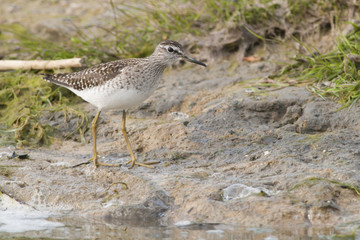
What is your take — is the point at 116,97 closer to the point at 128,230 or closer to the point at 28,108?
the point at 128,230

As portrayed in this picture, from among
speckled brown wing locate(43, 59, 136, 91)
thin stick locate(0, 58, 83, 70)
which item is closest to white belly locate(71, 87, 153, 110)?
speckled brown wing locate(43, 59, 136, 91)

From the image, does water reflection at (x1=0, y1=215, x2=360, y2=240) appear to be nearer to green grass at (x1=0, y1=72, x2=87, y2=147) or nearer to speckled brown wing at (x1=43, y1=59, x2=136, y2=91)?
speckled brown wing at (x1=43, y1=59, x2=136, y2=91)

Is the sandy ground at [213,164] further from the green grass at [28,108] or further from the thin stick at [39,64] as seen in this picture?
the thin stick at [39,64]

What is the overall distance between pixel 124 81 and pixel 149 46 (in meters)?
3.24

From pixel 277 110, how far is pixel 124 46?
140 inches

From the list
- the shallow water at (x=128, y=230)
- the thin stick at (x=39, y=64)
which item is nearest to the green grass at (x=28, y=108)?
the thin stick at (x=39, y=64)

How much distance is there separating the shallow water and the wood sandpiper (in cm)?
117

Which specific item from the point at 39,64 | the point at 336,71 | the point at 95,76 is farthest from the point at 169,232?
the point at 39,64

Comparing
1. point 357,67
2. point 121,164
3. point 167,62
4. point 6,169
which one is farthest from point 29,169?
point 357,67

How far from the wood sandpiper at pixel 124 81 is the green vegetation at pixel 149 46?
962 millimetres

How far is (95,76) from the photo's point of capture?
6.75 m

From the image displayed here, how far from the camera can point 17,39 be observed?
10719mm

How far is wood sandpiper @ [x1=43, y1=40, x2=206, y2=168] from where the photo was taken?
6.40 metres

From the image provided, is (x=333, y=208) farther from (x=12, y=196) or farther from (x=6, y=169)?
(x=6, y=169)
